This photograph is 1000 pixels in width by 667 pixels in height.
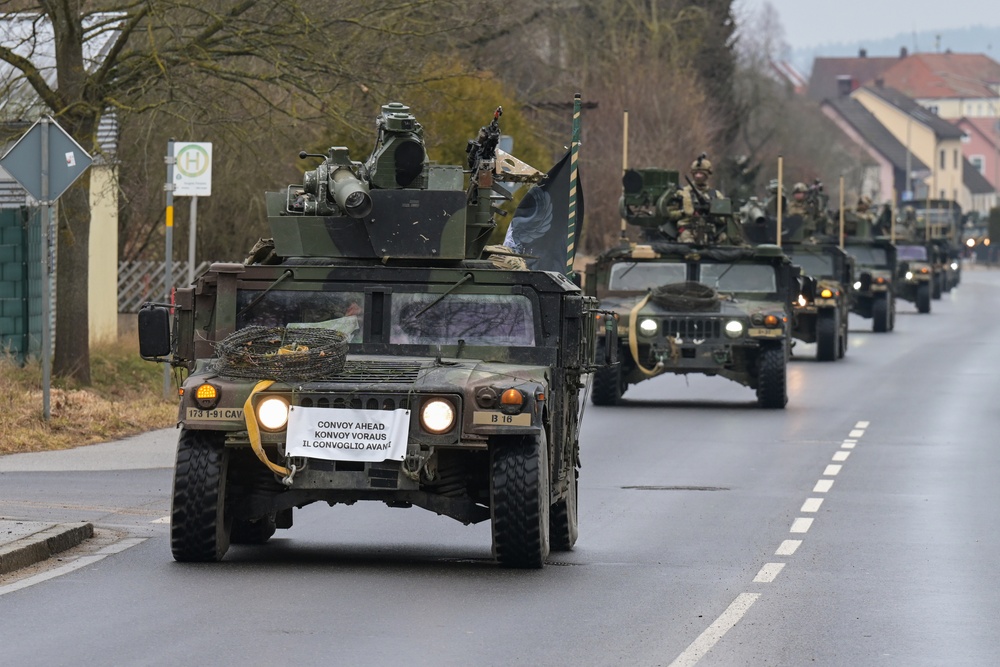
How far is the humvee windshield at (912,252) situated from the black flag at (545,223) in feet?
122

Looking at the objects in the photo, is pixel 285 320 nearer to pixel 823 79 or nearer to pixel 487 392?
pixel 487 392

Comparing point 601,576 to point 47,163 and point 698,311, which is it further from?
point 698,311

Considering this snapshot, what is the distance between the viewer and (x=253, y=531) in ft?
39.1

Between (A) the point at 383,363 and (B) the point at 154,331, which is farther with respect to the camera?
(B) the point at 154,331

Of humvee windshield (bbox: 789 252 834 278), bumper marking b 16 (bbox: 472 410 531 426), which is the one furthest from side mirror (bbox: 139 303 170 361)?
humvee windshield (bbox: 789 252 834 278)

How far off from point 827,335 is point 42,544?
72.0ft

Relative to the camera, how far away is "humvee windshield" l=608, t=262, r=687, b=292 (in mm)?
23922

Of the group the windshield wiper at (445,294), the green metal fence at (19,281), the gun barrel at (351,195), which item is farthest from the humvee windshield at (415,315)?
the green metal fence at (19,281)

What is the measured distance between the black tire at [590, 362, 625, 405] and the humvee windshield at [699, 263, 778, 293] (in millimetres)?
1749

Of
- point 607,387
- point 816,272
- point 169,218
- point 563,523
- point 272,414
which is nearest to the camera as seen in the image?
point 272,414

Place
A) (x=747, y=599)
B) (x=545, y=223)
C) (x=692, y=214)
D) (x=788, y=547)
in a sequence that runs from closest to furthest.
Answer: (x=747, y=599)
(x=788, y=547)
(x=545, y=223)
(x=692, y=214)

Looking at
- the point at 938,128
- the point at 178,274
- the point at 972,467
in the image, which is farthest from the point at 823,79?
the point at 972,467

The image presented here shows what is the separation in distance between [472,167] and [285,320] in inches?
83.1

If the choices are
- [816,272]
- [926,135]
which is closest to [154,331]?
[816,272]
